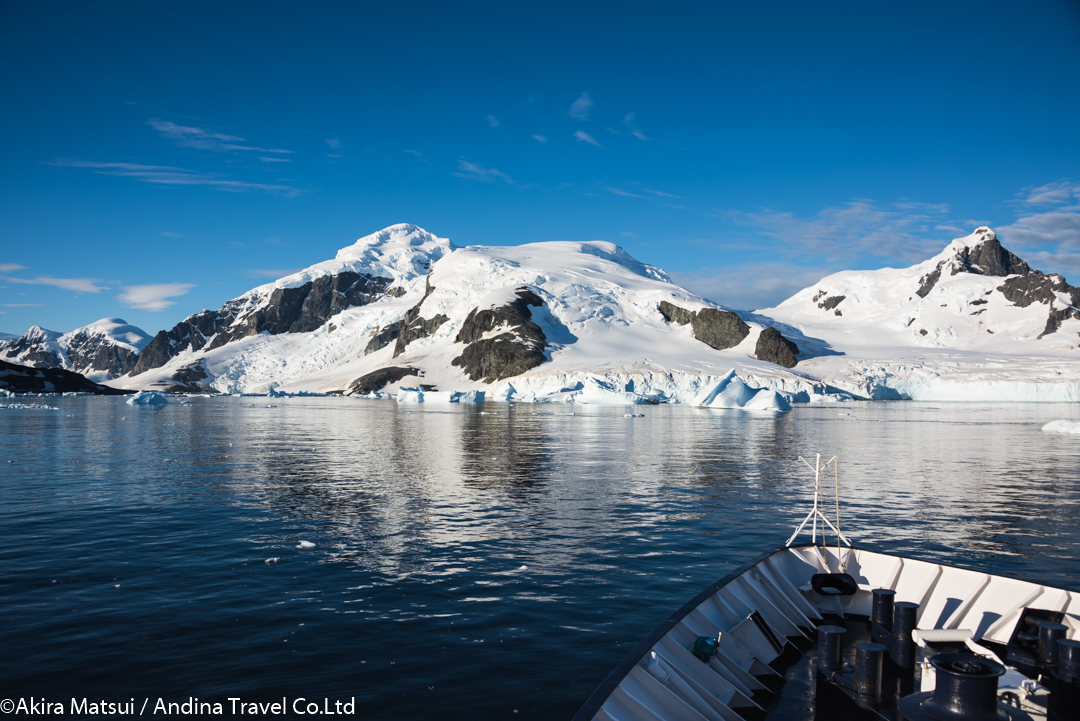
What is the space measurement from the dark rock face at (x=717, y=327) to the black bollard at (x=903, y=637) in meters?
177

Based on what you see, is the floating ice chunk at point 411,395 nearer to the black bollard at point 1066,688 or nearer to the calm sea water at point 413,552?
the calm sea water at point 413,552

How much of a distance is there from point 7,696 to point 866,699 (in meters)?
11.0

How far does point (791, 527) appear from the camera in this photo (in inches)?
772

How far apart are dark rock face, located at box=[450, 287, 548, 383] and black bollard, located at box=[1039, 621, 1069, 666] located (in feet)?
514

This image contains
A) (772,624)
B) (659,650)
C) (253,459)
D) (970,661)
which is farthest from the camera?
(253,459)

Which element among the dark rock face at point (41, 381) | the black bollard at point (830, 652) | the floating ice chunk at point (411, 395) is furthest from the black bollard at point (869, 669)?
the dark rock face at point (41, 381)

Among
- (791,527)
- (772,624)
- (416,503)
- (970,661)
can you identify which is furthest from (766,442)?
(970,661)

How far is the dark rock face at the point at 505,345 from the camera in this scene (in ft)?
559

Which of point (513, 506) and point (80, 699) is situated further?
point (513, 506)

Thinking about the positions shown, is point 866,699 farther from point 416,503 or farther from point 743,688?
point 416,503

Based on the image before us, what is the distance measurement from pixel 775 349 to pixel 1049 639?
162441mm

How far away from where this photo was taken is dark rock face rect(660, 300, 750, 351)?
596 ft

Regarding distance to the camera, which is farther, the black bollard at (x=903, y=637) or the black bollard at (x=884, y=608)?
the black bollard at (x=884, y=608)

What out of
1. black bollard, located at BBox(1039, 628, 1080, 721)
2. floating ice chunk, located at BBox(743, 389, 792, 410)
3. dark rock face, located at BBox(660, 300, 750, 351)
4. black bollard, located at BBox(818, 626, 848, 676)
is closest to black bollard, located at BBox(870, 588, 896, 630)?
black bollard, located at BBox(818, 626, 848, 676)
